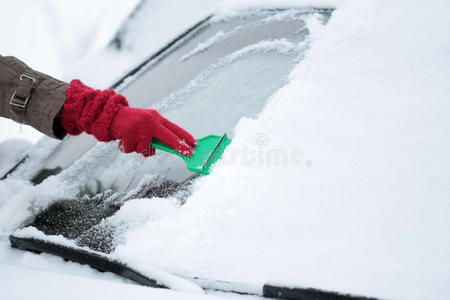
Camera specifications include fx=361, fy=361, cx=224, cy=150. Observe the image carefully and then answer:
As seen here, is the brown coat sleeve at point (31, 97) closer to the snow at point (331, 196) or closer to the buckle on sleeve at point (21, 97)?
the buckle on sleeve at point (21, 97)

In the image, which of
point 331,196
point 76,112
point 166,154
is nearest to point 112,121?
point 76,112

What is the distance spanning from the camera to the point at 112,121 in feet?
4.26

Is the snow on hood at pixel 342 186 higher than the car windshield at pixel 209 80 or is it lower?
lower

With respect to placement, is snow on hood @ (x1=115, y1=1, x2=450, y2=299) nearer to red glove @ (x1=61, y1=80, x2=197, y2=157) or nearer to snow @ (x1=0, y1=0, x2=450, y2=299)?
snow @ (x1=0, y1=0, x2=450, y2=299)

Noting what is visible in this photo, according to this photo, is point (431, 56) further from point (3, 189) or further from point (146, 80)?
point (3, 189)

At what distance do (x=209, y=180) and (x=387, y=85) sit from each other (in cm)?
64

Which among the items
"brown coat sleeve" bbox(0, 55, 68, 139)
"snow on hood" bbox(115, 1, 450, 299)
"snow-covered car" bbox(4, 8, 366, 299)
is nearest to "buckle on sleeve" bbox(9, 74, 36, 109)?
"brown coat sleeve" bbox(0, 55, 68, 139)

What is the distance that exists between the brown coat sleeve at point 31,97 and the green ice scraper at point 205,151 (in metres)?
0.37

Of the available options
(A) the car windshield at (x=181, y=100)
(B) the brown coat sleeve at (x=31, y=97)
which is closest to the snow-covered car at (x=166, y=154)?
(A) the car windshield at (x=181, y=100)

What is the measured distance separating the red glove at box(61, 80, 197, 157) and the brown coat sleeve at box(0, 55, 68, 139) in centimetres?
4

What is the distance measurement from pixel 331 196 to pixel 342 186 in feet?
0.14

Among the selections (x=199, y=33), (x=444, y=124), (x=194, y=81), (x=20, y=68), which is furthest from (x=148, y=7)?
(x=444, y=124)

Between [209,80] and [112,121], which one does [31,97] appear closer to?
[112,121]

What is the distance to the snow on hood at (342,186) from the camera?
0.78 metres
